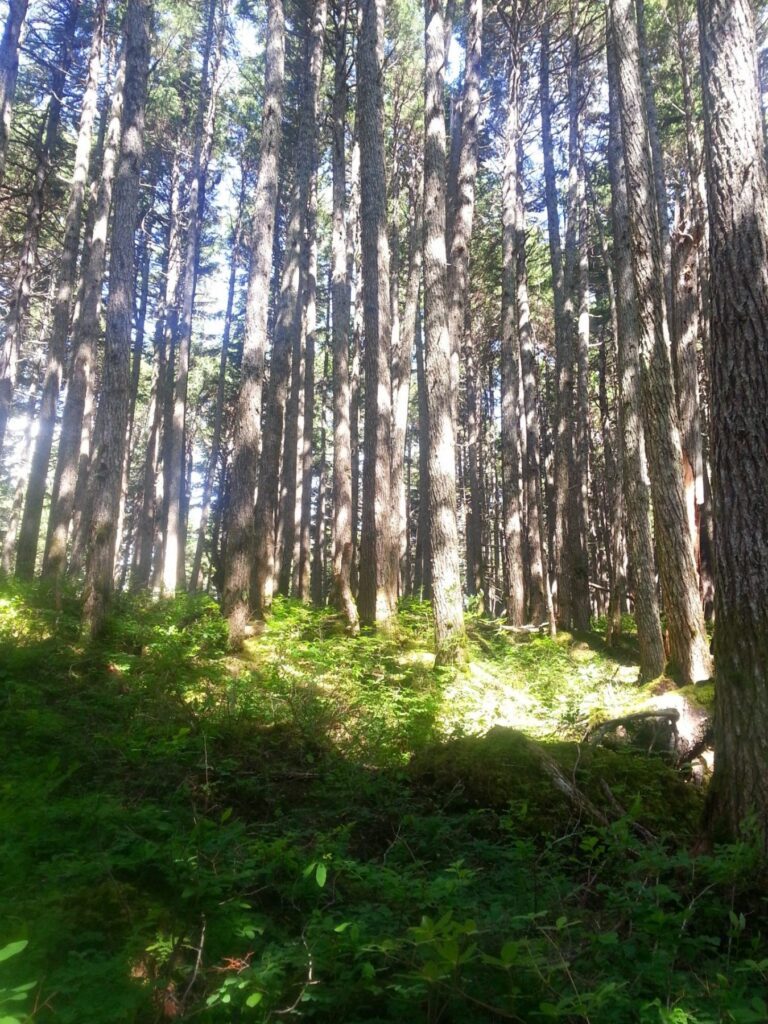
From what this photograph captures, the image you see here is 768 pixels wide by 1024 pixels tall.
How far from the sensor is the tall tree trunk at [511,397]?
14.8 m

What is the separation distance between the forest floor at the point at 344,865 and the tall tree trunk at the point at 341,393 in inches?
189

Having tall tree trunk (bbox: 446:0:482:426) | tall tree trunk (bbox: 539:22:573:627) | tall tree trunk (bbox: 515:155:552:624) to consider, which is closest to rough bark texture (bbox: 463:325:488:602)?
tall tree trunk (bbox: 515:155:552:624)

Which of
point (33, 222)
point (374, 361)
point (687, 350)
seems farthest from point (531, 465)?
point (33, 222)

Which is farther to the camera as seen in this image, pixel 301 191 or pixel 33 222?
pixel 33 222

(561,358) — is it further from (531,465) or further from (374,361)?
(374,361)

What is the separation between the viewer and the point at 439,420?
10.0 meters

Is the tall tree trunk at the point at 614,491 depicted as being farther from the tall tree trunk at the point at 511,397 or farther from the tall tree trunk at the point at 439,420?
the tall tree trunk at the point at 439,420

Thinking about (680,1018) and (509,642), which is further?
(509,642)

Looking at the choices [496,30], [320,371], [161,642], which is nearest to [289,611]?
[161,642]

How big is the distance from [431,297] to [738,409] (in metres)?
6.75

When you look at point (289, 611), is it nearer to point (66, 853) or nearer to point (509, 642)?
point (509, 642)

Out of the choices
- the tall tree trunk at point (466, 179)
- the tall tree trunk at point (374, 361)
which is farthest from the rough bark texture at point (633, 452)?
the tall tree trunk at point (374, 361)

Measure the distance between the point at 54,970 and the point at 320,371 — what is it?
1327 inches

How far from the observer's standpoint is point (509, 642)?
39.5 feet
